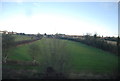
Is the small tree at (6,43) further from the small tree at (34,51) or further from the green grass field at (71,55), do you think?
the small tree at (34,51)

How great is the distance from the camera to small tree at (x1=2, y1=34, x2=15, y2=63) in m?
9.89

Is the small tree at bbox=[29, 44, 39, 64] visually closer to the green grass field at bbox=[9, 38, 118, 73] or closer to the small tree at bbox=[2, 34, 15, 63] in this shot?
the green grass field at bbox=[9, 38, 118, 73]

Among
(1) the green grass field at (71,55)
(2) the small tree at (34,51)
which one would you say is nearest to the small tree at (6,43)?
(1) the green grass field at (71,55)

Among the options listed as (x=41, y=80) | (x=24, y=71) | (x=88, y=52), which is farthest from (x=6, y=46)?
(x=88, y=52)

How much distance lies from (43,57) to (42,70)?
82 cm

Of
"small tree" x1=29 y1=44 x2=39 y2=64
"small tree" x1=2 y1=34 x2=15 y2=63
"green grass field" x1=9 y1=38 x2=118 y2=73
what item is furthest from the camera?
"small tree" x1=2 y1=34 x2=15 y2=63

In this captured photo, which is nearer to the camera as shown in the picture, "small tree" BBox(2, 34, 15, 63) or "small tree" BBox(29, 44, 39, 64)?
"small tree" BBox(29, 44, 39, 64)

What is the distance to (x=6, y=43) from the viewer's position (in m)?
9.98

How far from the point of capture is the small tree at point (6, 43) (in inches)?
389

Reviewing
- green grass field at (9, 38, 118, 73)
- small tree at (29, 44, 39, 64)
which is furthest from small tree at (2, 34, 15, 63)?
small tree at (29, 44, 39, 64)

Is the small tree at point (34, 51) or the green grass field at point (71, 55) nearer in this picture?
the green grass field at point (71, 55)

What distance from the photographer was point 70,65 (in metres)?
7.79

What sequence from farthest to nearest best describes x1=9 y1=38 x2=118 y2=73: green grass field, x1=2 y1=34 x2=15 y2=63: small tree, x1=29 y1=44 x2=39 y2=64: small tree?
x1=2 y1=34 x2=15 y2=63: small tree < x1=29 y1=44 x2=39 y2=64: small tree < x1=9 y1=38 x2=118 y2=73: green grass field

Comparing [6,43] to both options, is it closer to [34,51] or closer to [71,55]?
[34,51]
